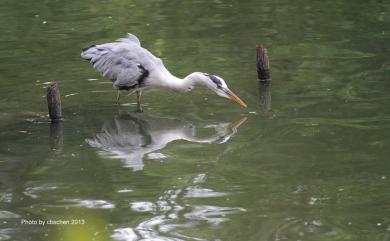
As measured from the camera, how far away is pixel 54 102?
11.2 m

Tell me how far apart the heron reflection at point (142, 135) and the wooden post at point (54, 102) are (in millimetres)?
644

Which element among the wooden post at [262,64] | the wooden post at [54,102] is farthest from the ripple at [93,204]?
the wooden post at [262,64]

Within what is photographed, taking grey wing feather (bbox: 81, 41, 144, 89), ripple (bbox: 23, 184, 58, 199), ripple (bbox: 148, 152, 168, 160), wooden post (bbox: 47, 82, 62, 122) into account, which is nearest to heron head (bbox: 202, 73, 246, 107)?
grey wing feather (bbox: 81, 41, 144, 89)

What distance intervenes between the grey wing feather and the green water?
459 mm

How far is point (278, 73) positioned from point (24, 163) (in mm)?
5164

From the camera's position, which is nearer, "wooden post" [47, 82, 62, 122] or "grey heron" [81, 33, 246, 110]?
"wooden post" [47, 82, 62, 122]

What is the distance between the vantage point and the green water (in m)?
8.14

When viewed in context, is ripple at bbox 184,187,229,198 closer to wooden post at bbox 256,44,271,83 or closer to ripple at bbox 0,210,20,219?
ripple at bbox 0,210,20,219

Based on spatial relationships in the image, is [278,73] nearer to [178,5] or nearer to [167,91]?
[167,91]

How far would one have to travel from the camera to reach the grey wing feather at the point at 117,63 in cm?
1195

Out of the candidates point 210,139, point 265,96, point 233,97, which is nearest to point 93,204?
point 210,139

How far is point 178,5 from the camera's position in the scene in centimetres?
1969

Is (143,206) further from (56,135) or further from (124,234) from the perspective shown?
(56,135)

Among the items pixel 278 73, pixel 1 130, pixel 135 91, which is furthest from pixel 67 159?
pixel 278 73
